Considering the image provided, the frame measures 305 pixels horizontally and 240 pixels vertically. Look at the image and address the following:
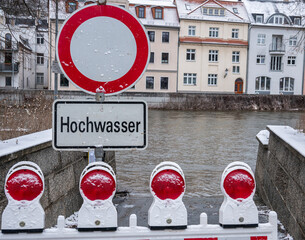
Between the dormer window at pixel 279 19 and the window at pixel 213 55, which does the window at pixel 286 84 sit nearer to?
the dormer window at pixel 279 19

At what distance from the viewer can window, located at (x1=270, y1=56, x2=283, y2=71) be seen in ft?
165

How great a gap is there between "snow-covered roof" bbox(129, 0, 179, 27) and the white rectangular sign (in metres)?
46.2

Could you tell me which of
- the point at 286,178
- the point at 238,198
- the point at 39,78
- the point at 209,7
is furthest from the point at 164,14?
the point at 238,198

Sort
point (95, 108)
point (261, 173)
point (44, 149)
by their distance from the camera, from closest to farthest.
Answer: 1. point (95, 108)
2. point (44, 149)
3. point (261, 173)

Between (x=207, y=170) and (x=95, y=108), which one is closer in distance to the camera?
(x=95, y=108)

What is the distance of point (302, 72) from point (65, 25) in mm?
51799

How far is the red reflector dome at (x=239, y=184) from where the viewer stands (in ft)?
7.14

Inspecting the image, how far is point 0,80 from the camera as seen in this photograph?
185ft

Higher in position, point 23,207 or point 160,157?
point 23,207

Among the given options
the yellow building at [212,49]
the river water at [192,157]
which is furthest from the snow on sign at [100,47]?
the yellow building at [212,49]

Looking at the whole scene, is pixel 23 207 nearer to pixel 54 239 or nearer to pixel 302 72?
pixel 54 239

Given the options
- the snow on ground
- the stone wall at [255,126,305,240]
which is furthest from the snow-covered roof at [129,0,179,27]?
the snow on ground

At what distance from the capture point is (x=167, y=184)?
7.00ft

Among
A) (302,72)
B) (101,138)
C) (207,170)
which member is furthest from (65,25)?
(302,72)
